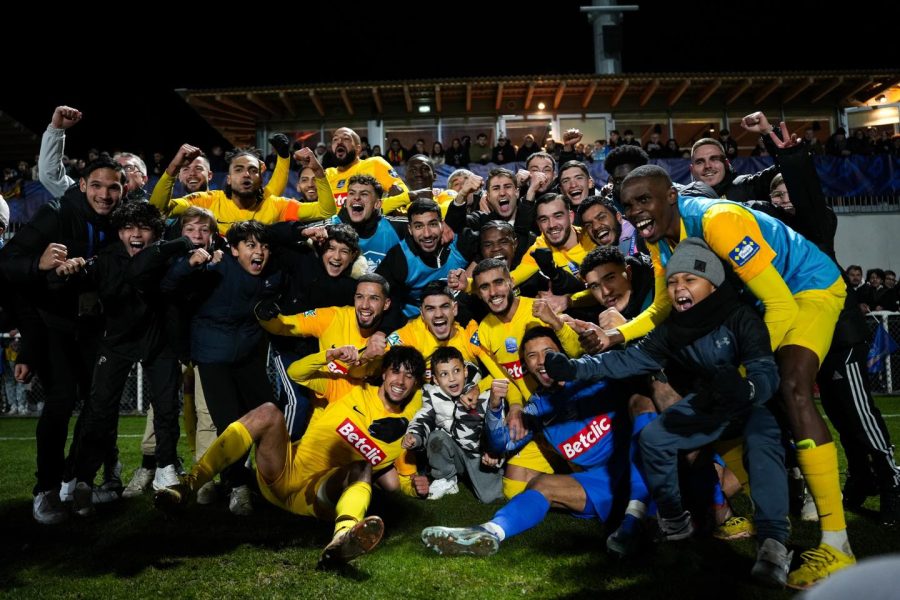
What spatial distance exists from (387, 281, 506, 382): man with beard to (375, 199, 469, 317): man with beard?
442 millimetres

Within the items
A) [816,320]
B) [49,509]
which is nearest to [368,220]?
[49,509]

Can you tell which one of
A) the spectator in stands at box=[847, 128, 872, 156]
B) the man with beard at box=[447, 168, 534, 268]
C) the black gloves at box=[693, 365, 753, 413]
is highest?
the spectator in stands at box=[847, 128, 872, 156]

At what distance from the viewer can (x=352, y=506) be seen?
12.6 ft

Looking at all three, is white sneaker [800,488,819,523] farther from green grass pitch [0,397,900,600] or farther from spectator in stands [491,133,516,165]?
spectator in stands [491,133,516,165]

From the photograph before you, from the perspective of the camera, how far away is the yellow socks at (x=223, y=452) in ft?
13.3

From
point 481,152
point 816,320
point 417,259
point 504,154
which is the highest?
point 481,152

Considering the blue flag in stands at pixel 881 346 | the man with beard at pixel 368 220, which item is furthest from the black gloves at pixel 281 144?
the blue flag in stands at pixel 881 346

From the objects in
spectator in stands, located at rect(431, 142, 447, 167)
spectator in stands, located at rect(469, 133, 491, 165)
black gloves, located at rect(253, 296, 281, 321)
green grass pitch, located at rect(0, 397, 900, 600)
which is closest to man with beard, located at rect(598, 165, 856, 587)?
green grass pitch, located at rect(0, 397, 900, 600)

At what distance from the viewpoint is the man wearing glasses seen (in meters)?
5.45

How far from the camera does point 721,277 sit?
3.60m

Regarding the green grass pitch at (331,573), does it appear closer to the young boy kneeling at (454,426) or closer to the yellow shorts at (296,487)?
the yellow shorts at (296,487)

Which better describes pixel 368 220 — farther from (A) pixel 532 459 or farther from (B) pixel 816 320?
(B) pixel 816 320

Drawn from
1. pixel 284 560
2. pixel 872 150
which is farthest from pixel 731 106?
pixel 284 560

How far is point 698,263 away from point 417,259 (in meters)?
2.98
